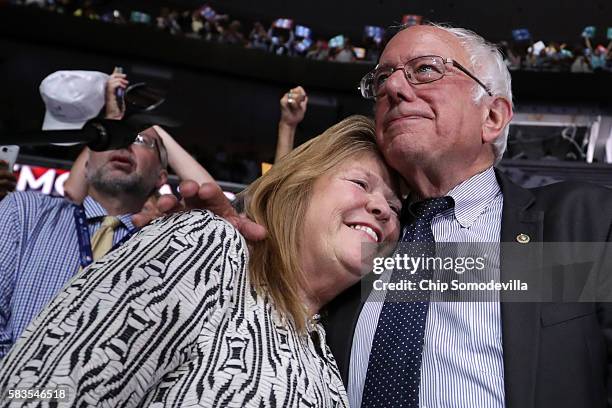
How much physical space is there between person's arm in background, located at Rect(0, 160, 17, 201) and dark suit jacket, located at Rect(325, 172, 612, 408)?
3.28ft

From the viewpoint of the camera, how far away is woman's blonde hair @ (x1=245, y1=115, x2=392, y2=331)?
3.94ft

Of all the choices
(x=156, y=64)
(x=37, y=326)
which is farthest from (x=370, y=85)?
(x=156, y=64)

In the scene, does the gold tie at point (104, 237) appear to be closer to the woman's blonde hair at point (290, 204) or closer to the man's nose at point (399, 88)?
the woman's blonde hair at point (290, 204)

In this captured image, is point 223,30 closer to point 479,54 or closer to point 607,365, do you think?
point 479,54

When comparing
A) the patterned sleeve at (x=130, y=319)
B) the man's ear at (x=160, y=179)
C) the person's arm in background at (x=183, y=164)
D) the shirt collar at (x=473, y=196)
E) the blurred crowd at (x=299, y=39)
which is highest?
the blurred crowd at (x=299, y=39)

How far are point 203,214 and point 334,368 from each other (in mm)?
395

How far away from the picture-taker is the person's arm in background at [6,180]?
6.02 feet

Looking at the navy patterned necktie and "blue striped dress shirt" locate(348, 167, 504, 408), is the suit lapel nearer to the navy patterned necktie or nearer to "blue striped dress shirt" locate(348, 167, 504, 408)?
"blue striped dress shirt" locate(348, 167, 504, 408)

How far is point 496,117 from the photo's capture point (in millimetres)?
1673

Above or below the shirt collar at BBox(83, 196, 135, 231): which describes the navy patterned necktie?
below

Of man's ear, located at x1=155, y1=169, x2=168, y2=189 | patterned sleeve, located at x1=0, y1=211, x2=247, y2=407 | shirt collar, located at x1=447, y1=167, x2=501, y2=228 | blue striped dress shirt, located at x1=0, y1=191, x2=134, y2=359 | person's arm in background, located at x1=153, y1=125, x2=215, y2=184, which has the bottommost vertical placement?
patterned sleeve, located at x1=0, y1=211, x2=247, y2=407

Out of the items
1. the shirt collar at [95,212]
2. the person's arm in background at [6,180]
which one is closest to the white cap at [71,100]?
the person's arm in background at [6,180]

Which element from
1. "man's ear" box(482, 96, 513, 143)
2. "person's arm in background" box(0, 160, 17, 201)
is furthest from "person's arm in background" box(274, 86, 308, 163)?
"person's arm in background" box(0, 160, 17, 201)

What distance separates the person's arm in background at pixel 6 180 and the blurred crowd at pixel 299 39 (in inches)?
245
